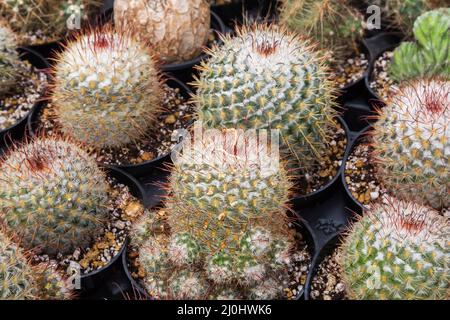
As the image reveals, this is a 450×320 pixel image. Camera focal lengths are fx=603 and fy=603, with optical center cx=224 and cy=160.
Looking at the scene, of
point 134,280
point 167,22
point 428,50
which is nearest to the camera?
point 134,280

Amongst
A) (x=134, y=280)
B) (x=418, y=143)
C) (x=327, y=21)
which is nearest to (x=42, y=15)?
(x=327, y=21)

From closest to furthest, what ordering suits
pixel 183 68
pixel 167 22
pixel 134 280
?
1. pixel 134 280
2. pixel 167 22
3. pixel 183 68

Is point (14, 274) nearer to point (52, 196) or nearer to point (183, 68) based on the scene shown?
point (52, 196)

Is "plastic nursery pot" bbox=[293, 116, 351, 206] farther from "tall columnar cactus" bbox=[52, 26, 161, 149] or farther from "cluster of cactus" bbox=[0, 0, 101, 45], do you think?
"cluster of cactus" bbox=[0, 0, 101, 45]

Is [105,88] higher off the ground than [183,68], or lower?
higher

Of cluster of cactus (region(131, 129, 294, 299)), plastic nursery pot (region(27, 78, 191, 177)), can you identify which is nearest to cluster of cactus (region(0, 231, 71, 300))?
cluster of cactus (region(131, 129, 294, 299))
